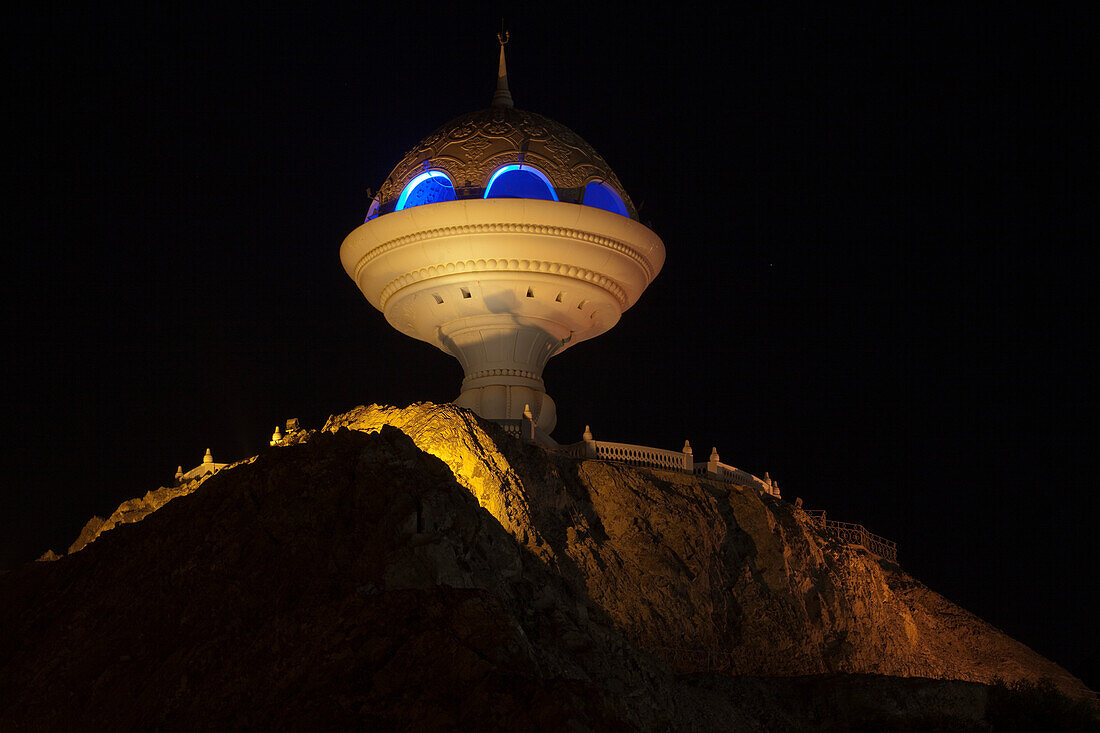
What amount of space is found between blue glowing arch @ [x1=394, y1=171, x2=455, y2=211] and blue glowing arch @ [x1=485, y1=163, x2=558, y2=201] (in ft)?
3.33

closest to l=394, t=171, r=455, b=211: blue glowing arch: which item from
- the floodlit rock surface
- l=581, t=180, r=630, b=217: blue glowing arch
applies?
l=581, t=180, r=630, b=217: blue glowing arch

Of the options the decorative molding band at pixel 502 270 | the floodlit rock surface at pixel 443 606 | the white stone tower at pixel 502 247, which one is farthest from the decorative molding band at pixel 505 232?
the floodlit rock surface at pixel 443 606

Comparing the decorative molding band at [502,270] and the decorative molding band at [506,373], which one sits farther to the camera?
the decorative molding band at [506,373]

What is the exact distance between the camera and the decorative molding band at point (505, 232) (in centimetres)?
3067

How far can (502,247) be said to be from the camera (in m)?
30.8

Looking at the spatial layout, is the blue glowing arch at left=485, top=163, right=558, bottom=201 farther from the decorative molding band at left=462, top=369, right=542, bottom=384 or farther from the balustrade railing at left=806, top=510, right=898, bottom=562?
the balustrade railing at left=806, top=510, right=898, bottom=562

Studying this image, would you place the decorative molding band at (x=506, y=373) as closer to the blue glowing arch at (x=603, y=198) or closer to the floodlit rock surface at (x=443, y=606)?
the blue glowing arch at (x=603, y=198)

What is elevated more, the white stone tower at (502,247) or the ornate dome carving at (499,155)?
the ornate dome carving at (499,155)

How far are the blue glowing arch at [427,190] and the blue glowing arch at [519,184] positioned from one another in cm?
101

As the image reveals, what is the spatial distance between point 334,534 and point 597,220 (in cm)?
1330

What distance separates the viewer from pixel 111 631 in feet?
63.7

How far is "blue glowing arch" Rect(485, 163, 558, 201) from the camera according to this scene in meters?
31.2

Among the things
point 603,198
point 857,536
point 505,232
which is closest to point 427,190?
point 505,232

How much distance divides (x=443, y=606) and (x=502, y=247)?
1438cm
